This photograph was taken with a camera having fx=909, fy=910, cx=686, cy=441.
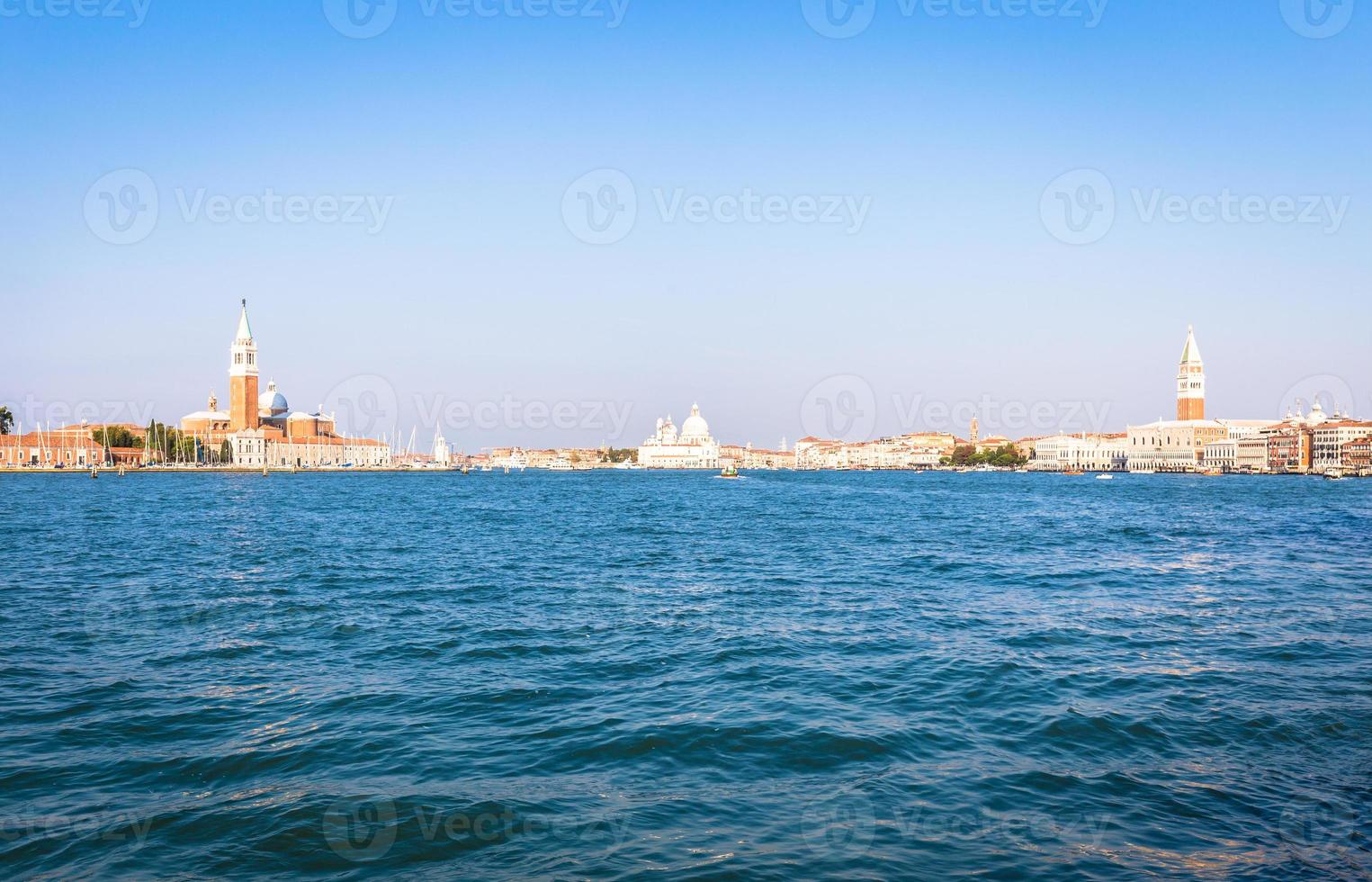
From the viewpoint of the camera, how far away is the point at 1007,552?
21.8 m

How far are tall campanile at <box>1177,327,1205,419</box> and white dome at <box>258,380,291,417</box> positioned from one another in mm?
134756

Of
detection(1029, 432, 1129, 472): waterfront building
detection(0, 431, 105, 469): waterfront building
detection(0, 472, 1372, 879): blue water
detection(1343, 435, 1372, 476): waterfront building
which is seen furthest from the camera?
detection(1029, 432, 1129, 472): waterfront building

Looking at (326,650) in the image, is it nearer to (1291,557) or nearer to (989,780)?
(989,780)

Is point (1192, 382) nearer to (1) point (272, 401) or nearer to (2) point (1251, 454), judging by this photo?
(2) point (1251, 454)

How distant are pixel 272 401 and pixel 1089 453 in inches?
4982

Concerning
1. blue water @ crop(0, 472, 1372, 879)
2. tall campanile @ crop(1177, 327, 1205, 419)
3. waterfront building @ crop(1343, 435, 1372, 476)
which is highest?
tall campanile @ crop(1177, 327, 1205, 419)

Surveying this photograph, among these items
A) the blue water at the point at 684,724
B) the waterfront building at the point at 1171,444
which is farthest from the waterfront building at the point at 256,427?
the waterfront building at the point at 1171,444

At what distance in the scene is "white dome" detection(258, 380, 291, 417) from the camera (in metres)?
127

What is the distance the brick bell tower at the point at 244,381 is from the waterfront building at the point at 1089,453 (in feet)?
389

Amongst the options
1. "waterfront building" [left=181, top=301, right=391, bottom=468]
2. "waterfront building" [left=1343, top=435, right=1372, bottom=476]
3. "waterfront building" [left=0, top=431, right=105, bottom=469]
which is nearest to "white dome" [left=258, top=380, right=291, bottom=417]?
"waterfront building" [left=181, top=301, right=391, bottom=468]

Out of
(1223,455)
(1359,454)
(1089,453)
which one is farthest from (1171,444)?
(1359,454)

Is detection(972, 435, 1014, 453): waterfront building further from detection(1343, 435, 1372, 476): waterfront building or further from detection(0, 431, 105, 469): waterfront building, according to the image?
detection(0, 431, 105, 469): waterfront building

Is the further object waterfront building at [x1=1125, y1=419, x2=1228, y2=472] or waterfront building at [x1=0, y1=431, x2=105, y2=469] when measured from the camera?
waterfront building at [x1=1125, y1=419, x2=1228, y2=472]

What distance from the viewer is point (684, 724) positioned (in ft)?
24.9
